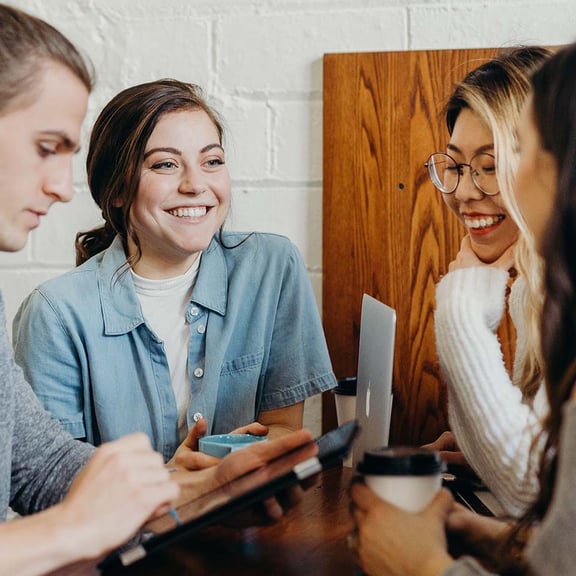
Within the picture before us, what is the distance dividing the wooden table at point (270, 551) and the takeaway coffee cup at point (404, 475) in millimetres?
107

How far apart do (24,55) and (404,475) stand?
1.99 ft

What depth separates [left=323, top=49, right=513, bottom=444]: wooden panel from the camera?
1694mm

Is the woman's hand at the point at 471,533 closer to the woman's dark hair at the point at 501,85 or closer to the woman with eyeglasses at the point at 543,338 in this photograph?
the woman with eyeglasses at the point at 543,338

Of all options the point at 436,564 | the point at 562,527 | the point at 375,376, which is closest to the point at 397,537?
the point at 436,564

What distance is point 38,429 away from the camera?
3.81 feet

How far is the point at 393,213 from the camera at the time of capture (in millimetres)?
1718

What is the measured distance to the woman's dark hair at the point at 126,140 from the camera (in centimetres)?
150

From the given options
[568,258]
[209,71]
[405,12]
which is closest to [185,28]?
[209,71]

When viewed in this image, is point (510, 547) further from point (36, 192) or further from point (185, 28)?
point (185, 28)

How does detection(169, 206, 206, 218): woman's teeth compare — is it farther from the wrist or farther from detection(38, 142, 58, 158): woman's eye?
the wrist

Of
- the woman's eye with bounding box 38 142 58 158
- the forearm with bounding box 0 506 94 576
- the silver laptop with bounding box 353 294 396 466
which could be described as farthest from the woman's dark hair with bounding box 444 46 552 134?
the forearm with bounding box 0 506 94 576

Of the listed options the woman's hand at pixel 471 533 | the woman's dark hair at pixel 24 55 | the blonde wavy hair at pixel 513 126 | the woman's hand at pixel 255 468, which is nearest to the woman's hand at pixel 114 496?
the woman's hand at pixel 255 468

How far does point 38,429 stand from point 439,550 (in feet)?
2.06

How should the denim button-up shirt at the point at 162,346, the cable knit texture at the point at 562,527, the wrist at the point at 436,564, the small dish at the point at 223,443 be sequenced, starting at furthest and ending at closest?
1. the denim button-up shirt at the point at 162,346
2. the small dish at the point at 223,443
3. the wrist at the point at 436,564
4. the cable knit texture at the point at 562,527
